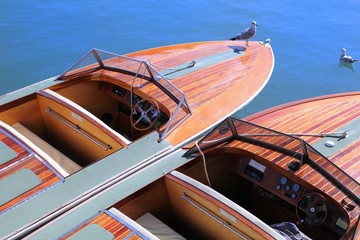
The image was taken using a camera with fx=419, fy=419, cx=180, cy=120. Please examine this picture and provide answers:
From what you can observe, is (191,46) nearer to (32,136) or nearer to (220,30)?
(32,136)

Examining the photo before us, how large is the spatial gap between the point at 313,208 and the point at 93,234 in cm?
246

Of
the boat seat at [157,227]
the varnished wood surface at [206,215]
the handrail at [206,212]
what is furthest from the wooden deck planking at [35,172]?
the handrail at [206,212]

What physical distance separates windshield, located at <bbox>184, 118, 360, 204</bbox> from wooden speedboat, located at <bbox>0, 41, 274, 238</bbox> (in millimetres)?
564

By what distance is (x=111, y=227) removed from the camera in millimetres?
4355

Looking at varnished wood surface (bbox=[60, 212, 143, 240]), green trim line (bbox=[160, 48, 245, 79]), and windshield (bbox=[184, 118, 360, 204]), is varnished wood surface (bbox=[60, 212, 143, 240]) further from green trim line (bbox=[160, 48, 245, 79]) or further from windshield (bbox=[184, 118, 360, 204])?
green trim line (bbox=[160, 48, 245, 79])

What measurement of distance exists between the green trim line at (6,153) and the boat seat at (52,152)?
0.58 meters

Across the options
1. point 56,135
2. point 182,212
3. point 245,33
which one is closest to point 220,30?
point 245,33

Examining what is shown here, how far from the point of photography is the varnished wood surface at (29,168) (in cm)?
483

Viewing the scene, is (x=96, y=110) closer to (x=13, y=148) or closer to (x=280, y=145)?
(x=13, y=148)

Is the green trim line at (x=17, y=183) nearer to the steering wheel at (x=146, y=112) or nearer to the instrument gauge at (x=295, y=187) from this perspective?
the steering wheel at (x=146, y=112)

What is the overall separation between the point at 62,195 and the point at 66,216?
1.06 feet

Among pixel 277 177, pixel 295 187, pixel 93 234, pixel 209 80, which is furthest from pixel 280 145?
pixel 93 234

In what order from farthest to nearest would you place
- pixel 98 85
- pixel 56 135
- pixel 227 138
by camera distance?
pixel 98 85
pixel 56 135
pixel 227 138

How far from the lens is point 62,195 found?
4.80m
